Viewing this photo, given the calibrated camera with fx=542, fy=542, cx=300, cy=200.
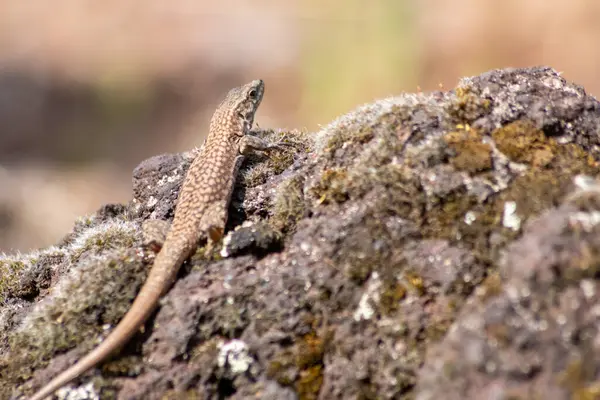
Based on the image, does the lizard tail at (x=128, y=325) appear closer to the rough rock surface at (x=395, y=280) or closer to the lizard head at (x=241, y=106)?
the rough rock surface at (x=395, y=280)

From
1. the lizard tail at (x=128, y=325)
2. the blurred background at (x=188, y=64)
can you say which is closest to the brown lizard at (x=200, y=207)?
the lizard tail at (x=128, y=325)

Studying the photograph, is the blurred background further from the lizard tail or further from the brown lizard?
the lizard tail

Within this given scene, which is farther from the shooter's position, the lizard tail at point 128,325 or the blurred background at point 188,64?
the blurred background at point 188,64

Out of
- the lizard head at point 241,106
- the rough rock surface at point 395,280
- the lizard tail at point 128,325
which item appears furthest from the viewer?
the lizard head at point 241,106

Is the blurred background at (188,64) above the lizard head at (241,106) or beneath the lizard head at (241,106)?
above

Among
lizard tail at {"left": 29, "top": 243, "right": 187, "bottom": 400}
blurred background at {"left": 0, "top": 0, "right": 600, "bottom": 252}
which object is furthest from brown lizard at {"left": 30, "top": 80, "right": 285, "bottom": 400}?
blurred background at {"left": 0, "top": 0, "right": 600, "bottom": 252}

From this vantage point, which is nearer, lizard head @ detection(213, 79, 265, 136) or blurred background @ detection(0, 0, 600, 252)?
lizard head @ detection(213, 79, 265, 136)

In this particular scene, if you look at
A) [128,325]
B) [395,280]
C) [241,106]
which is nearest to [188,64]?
[241,106]

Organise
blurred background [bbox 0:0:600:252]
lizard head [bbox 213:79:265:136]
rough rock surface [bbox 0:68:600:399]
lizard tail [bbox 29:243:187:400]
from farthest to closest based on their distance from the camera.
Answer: blurred background [bbox 0:0:600:252] → lizard head [bbox 213:79:265:136] → lizard tail [bbox 29:243:187:400] → rough rock surface [bbox 0:68:600:399]
